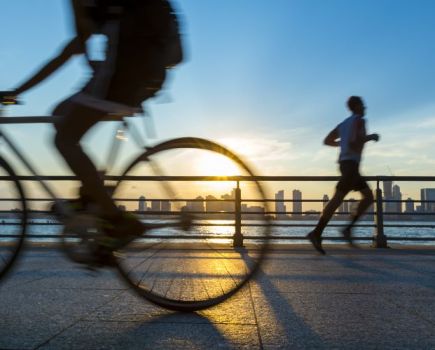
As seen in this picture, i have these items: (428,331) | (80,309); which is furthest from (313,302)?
(80,309)

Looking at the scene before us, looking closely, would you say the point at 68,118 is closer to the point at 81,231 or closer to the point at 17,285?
the point at 81,231

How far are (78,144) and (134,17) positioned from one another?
68 centimetres

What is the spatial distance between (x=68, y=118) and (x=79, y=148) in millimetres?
159

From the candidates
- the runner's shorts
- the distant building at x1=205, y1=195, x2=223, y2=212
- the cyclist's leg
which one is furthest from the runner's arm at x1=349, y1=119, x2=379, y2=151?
the cyclist's leg

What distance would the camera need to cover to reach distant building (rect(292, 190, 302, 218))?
861 cm

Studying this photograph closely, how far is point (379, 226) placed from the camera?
25.9 ft

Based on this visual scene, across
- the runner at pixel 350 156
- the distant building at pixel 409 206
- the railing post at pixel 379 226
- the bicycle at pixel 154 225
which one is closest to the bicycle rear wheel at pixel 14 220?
the bicycle at pixel 154 225

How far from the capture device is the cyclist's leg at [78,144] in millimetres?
2580

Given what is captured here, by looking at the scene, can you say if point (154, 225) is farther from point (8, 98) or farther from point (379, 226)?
point (379, 226)

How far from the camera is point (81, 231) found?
2.63 metres

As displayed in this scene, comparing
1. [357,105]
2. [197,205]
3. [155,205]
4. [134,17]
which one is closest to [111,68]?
[134,17]

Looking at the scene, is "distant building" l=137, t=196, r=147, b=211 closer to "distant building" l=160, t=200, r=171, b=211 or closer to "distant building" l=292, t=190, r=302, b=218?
"distant building" l=160, t=200, r=171, b=211

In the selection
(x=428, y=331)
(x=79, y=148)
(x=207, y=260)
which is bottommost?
(x=428, y=331)

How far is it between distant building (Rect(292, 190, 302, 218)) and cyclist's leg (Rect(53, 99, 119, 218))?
6.06m
